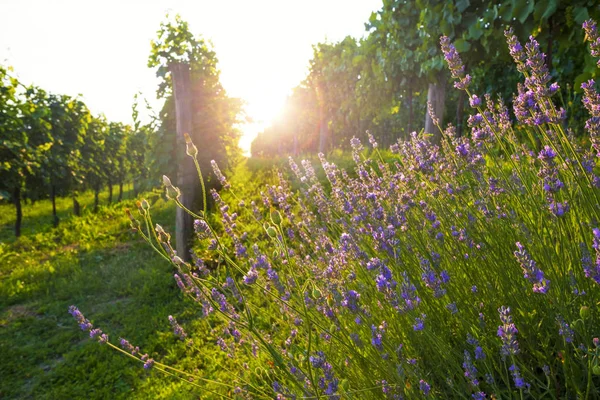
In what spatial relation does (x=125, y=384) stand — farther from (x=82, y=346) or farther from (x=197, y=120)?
(x=197, y=120)

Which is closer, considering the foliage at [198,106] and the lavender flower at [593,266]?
the lavender flower at [593,266]

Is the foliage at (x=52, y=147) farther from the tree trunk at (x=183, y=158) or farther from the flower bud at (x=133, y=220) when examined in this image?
the flower bud at (x=133, y=220)

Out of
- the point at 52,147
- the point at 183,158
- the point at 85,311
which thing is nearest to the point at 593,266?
the point at 85,311

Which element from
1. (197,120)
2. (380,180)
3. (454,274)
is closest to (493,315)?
(454,274)

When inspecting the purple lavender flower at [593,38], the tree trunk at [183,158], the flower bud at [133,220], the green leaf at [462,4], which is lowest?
the flower bud at [133,220]

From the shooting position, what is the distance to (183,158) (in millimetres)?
6547


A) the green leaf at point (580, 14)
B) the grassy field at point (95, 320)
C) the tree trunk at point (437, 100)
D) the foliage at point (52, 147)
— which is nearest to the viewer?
the green leaf at point (580, 14)

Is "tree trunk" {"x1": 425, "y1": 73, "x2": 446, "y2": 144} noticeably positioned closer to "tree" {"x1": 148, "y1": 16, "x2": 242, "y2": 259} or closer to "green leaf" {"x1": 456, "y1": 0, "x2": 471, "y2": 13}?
"green leaf" {"x1": 456, "y1": 0, "x2": 471, "y2": 13}

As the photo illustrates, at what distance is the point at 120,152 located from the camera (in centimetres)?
2019

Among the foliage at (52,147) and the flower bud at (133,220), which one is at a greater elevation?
the foliage at (52,147)

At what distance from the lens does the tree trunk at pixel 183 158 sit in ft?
20.8

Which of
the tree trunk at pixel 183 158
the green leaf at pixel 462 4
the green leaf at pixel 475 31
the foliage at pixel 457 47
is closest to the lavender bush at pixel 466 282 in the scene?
the foliage at pixel 457 47

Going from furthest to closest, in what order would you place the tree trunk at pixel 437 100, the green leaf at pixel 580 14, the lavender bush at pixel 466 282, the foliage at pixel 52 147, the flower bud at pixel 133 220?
the foliage at pixel 52 147
the tree trunk at pixel 437 100
the green leaf at pixel 580 14
the lavender bush at pixel 466 282
the flower bud at pixel 133 220

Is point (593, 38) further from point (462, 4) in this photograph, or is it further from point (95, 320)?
point (95, 320)
